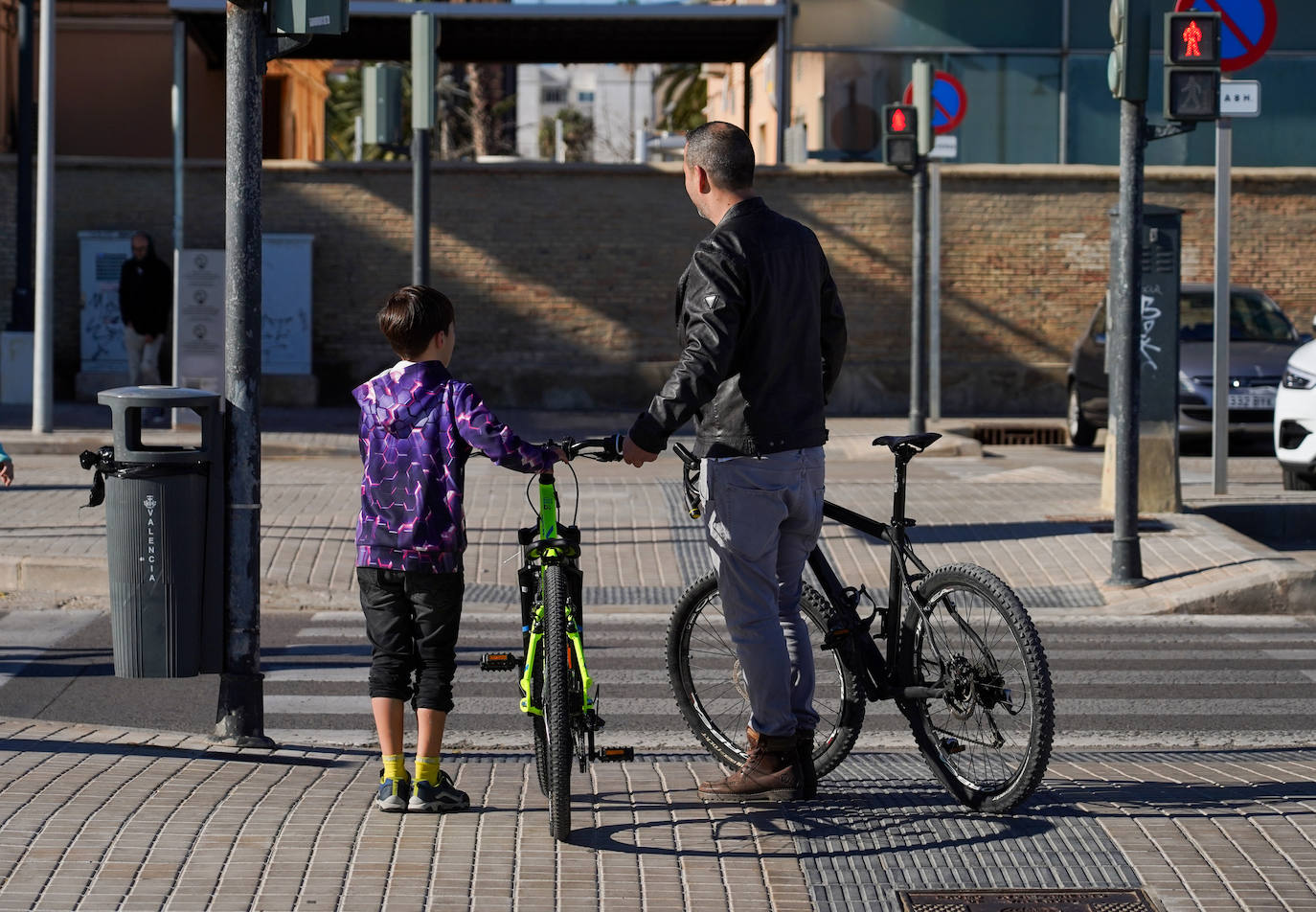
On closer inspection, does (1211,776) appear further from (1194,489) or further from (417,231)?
(417,231)

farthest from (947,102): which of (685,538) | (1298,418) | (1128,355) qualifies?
(1128,355)

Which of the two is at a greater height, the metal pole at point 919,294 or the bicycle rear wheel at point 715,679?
the metal pole at point 919,294

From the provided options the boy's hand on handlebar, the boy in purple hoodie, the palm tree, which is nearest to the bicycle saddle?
the boy's hand on handlebar

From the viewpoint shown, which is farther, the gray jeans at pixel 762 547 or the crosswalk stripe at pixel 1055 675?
the crosswalk stripe at pixel 1055 675

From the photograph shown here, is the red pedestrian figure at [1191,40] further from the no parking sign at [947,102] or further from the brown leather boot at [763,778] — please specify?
the no parking sign at [947,102]

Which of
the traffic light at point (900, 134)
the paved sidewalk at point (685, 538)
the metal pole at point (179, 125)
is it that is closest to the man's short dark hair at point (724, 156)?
the paved sidewalk at point (685, 538)

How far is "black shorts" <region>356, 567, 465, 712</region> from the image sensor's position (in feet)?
16.8

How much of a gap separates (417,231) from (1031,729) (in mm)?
9985

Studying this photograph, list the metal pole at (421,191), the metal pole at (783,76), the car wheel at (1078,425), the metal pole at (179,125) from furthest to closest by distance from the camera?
the metal pole at (783,76) → the metal pole at (179,125) → the car wheel at (1078,425) → the metal pole at (421,191)

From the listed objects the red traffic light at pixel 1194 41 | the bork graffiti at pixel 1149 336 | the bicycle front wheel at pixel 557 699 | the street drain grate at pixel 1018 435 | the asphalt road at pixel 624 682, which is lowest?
the asphalt road at pixel 624 682

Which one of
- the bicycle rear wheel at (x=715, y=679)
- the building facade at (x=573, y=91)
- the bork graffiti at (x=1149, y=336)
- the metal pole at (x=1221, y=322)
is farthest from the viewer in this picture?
the building facade at (x=573, y=91)

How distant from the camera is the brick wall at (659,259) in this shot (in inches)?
885

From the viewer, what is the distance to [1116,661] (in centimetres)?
856

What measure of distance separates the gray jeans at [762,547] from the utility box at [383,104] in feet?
31.4
